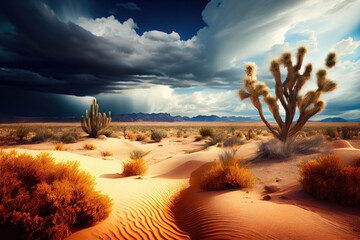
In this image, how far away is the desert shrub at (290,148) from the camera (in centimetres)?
1099

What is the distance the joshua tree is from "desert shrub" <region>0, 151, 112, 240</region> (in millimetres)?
11248

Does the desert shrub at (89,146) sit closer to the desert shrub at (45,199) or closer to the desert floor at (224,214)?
the desert floor at (224,214)

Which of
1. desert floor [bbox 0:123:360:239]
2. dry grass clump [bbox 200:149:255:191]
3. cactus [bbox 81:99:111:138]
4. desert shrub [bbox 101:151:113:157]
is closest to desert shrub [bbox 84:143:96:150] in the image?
desert shrub [bbox 101:151:113:157]

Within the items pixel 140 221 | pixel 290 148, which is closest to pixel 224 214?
pixel 140 221

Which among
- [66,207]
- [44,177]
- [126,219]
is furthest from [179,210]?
[44,177]

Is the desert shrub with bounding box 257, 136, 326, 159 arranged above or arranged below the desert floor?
above

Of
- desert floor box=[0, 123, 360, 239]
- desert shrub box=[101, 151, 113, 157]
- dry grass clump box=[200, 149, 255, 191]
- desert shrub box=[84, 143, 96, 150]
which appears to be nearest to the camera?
desert floor box=[0, 123, 360, 239]

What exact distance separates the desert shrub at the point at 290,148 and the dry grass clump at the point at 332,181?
15.2 ft

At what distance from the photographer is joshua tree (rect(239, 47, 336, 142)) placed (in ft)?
41.2

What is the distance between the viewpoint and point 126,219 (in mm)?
5164

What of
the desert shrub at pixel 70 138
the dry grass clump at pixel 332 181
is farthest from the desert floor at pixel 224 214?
the desert shrub at pixel 70 138

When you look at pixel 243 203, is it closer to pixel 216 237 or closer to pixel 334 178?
pixel 216 237

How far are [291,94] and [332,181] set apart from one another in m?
8.74

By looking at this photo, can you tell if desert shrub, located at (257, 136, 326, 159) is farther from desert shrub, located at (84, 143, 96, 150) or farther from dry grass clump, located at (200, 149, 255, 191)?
desert shrub, located at (84, 143, 96, 150)
